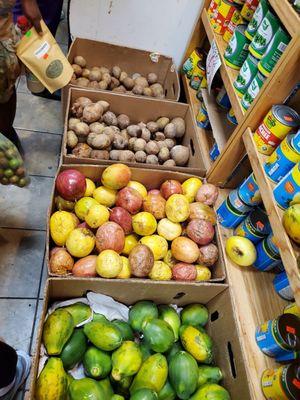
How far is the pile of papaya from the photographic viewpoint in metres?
0.95

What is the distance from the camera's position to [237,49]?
4.35 feet

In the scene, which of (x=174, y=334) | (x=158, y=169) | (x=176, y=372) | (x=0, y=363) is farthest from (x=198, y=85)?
(x=0, y=363)

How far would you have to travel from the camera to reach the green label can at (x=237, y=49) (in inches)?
51.3

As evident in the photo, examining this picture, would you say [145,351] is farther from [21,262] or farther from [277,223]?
[21,262]

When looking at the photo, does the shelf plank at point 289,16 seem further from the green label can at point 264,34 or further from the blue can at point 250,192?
the blue can at point 250,192

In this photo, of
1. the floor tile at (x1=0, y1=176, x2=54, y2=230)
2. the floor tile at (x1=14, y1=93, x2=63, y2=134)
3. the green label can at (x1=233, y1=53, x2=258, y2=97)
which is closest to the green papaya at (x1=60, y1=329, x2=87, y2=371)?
the floor tile at (x1=0, y1=176, x2=54, y2=230)

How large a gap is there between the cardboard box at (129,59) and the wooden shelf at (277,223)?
93cm

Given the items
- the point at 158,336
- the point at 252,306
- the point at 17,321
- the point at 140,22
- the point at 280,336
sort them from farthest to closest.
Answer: the point at 140,22 < the point at 17,321 < the point at 252,306 < the point at 158,336 < the point at 280,336

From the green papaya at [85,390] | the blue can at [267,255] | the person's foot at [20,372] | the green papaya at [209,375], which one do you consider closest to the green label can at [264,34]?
the blue can at [267,255]

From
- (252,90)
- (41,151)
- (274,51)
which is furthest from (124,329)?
(41,151)

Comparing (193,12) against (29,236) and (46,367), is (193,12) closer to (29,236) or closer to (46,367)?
(29,236)

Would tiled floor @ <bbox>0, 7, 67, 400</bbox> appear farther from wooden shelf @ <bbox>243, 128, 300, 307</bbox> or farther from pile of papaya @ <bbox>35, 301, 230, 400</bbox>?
wooden shelf @ <bbox>243, 128, 300, 307</bbox>

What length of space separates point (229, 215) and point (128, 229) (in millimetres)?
410

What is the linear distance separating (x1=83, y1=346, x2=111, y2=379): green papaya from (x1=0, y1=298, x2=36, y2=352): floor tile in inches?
18.7
